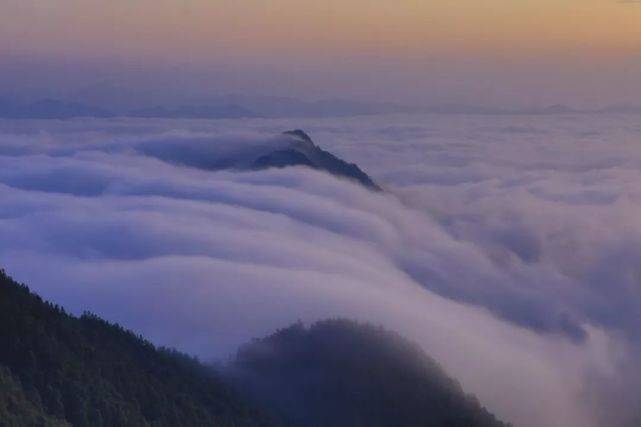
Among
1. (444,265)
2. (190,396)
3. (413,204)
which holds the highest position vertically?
(413,204)

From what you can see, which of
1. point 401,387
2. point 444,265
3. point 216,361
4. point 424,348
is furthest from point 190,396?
point 444,265

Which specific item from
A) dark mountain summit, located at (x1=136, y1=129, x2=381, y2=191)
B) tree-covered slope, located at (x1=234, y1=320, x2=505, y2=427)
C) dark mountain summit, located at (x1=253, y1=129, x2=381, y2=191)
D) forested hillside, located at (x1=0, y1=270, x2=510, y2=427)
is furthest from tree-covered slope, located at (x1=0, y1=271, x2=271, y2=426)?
dark mountain summit, located at (x1=136, y1=129, x2=381, y2=191)

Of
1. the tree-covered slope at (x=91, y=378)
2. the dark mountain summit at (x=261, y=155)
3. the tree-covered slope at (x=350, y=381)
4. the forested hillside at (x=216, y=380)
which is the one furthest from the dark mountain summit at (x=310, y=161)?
the tree-covered slope at (x=91, y=378)

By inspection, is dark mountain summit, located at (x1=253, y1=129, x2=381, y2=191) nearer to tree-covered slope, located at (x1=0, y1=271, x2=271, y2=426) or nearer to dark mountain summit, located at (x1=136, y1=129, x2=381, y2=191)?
dark mountain summit, located at (x1=136, y1=129, x2=381, y2=191)

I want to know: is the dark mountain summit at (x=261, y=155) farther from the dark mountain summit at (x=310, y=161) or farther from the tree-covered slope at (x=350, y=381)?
the tree-covered slope at (x=350, y=381)

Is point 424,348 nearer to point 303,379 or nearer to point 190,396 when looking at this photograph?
point 303,379

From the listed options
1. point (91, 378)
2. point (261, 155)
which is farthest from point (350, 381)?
point (261, 155)
